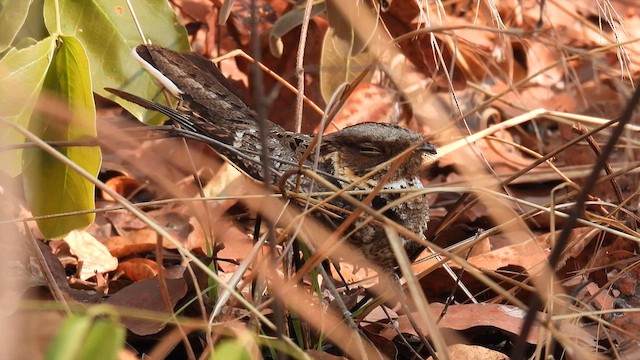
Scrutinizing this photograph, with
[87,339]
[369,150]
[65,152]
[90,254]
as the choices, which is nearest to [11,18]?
[65,152]

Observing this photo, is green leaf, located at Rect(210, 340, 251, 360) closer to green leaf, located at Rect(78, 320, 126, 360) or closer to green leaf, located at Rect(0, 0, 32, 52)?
green leaf, located at Rect(78, 320, 126, 360)

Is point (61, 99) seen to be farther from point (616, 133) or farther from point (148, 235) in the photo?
point (616, 133)

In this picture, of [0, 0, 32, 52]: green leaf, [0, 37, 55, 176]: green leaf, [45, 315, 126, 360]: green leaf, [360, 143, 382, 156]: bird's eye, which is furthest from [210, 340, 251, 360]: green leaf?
[0, 0, 32, 52]: green leaf

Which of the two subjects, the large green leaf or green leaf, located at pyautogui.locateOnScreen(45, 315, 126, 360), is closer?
green leaf, located at pyautogui.locateOnScreen(45, 315, 126, 360)

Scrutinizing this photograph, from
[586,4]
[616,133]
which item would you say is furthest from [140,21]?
[586,4]

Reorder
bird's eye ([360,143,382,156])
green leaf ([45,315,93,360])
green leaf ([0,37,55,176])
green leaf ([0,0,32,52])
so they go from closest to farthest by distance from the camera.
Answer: green leaf ([45,315,93,360]) < green leaf ([0,37,55,176]) < green leaf ([0,0,32,52]) < bird's eye ([360,143,382,156])
